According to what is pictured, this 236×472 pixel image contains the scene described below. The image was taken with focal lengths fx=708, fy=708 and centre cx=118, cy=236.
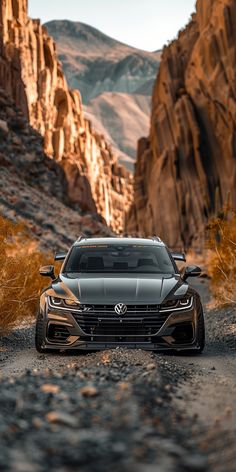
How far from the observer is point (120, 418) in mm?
4672

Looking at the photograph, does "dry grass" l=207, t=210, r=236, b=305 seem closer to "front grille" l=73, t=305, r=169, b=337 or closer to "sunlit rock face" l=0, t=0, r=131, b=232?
"front grille" l=73, t=305, r=169, b=337

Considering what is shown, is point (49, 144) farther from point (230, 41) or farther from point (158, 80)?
point (230, 41)

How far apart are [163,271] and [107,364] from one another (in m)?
3.41

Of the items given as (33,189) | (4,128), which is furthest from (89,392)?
(4,128)

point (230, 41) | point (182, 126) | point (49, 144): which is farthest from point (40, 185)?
point (49, 144)

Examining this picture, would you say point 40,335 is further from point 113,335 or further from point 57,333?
point 113,335

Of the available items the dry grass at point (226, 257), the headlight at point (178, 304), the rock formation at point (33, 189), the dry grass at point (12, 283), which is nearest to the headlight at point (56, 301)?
the headlight at point (178, 304)

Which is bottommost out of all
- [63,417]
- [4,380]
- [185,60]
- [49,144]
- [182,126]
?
[49,144]

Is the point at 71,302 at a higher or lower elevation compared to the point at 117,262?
higher

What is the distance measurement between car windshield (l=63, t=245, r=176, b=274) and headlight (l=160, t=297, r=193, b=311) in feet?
3.77

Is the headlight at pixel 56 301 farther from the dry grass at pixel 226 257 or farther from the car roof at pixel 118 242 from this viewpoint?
the dry grass at pixel 226 257

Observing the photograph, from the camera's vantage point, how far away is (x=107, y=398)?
17.6 ft

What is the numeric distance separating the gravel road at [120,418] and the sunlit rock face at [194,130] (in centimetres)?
4238

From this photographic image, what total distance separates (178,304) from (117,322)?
0.86 metres
